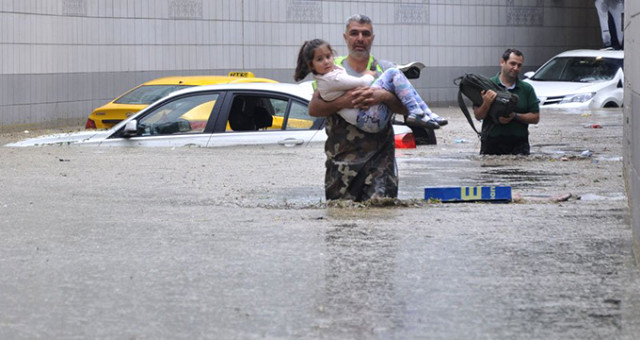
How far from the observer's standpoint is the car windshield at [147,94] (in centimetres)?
1909

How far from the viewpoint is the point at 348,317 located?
5.75 metres

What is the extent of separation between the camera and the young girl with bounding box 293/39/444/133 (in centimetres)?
877

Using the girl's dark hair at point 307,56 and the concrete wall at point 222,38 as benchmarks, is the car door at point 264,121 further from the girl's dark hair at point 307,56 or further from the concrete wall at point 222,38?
the concrete wall at point 222,38

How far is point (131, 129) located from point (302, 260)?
6.57 metres

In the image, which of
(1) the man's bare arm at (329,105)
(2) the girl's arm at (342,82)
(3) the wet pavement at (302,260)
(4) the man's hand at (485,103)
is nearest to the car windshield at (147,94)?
(3) the wet pavement at (302,260)

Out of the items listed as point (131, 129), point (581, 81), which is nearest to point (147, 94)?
point (131, 129)

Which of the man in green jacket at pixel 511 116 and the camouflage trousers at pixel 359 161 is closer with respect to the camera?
the camouflage trousers at pixel 359 161

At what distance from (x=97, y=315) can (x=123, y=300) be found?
308 mm

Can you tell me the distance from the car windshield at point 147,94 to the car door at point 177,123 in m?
5.22

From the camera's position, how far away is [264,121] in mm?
13547

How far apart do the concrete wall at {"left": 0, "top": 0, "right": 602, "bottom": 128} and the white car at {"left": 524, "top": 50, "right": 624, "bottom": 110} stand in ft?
15.8

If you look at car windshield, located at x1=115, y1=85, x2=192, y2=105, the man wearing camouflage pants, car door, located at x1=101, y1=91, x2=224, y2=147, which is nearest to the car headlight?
car windshield, located at x1=115, y1=85, x2=192, y2=105

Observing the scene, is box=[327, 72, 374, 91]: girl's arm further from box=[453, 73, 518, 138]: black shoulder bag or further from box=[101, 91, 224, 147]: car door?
box=[101, 91, 224, 147]: car door

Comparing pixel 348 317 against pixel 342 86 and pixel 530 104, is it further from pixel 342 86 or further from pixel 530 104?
pixel 530 104
